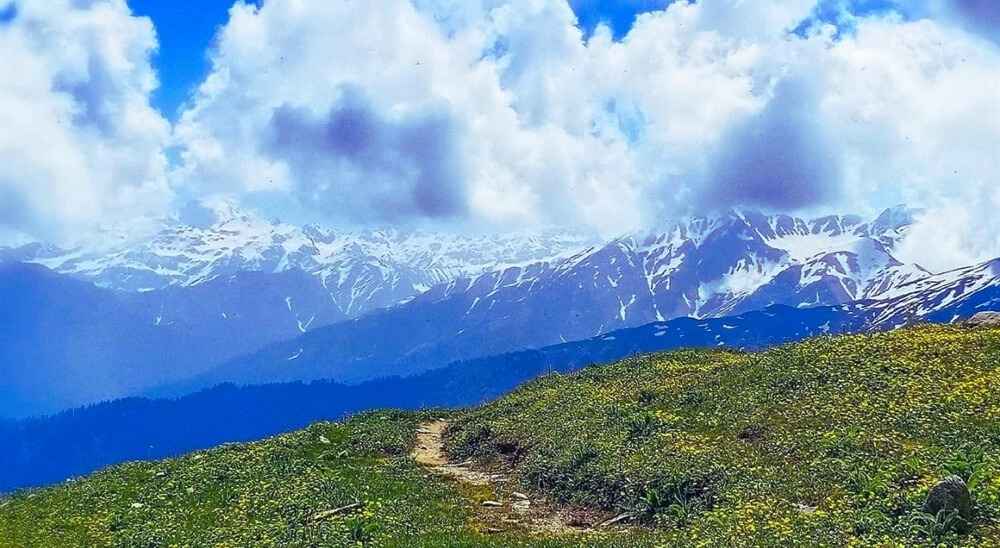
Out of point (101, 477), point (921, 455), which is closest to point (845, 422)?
point (921, 455)

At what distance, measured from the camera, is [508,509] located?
2772 cm

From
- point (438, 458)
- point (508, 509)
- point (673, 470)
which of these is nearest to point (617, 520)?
point (673, 470)

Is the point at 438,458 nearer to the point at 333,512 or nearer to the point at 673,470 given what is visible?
the point at 333,512

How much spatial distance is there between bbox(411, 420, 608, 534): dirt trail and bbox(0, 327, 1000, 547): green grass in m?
0.74

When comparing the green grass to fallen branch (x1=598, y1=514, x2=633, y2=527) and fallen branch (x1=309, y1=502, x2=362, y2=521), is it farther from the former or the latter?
fallen branch (x1=598, y1=514, x2=633, y2=527)

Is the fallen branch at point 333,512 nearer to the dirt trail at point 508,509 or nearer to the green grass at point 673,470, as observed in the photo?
the green grass at point 673,470

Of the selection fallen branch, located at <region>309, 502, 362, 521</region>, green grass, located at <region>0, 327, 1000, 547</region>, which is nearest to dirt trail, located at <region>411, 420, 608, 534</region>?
green grass, located at <region>0, 327, 1000, 547</region>

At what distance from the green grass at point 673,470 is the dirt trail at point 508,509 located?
74cm

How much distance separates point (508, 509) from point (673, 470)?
600 cm

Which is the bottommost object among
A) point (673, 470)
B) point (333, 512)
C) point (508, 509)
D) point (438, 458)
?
point (673, 470)

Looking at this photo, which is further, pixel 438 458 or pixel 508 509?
pixel 438 458

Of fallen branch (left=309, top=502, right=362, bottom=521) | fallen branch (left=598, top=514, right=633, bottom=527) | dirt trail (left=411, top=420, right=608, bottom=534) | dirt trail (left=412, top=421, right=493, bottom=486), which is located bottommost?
fallen branch (left=598, top=514, right=633, bottom=527)

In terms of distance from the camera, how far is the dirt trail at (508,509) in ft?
82.5

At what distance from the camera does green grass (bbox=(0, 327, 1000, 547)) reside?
69.8ft
